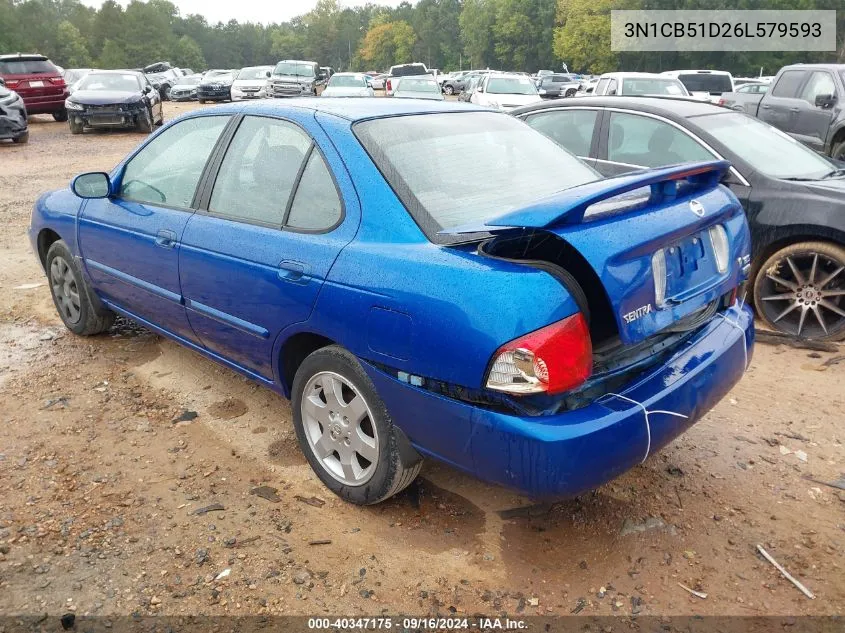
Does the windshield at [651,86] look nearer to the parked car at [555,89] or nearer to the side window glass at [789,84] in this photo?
the side window glass at [789,84]

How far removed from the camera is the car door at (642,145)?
516cm

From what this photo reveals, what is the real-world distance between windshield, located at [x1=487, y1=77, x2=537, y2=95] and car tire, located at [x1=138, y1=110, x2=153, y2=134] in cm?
888

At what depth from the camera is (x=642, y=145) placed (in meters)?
5.44

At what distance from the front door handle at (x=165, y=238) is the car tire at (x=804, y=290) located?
397 cm

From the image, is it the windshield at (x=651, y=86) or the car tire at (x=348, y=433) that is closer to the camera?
the car tire at (x=348, y=433)

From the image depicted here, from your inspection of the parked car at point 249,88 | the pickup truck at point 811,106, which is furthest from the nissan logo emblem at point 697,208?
the parked car at point 249,88

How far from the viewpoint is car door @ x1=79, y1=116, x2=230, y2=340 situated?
12.1ft

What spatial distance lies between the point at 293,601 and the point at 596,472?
1.17m

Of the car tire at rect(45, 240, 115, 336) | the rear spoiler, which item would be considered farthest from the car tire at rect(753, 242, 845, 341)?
the car tire at rect(45, 240, 115, 336)

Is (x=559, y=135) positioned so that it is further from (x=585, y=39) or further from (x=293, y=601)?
(x=585, y=39)

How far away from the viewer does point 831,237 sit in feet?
15.3

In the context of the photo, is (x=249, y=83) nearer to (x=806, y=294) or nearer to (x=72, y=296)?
(x=72, y=296)

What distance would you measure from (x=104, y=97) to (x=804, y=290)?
16756 mm

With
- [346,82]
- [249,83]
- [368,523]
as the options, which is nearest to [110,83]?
[346,82]
